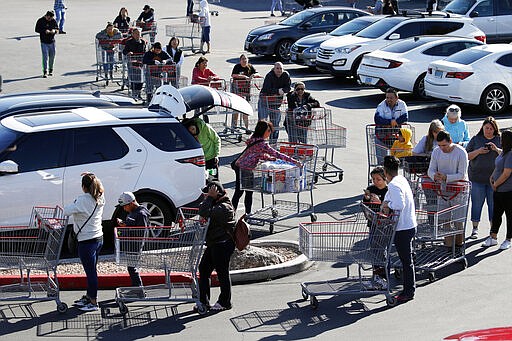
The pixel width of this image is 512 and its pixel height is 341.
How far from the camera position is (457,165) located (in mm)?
13523

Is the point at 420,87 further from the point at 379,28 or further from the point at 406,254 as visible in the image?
the point at 406,254

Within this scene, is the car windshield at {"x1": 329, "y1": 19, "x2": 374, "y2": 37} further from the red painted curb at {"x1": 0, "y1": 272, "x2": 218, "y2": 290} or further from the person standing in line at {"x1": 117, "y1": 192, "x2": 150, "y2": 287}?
the person standing in line at {"x1": 117, "y1": 192, "x2": 150, "y2": 287}

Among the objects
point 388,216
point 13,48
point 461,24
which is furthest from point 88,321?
point 13,48

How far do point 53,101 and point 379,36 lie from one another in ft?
44.1

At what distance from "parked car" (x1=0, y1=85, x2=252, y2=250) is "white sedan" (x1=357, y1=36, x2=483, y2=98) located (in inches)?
470

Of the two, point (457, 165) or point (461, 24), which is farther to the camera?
point (461, 24)

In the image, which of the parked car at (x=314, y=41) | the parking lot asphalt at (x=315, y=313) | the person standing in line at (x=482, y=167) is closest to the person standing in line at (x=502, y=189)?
the parking lot asphalt at (x=315, y=313)

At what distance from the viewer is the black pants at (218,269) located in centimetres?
1117

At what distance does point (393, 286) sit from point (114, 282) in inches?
133

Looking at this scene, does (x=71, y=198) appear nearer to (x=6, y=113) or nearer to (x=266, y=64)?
(x=6, y=113)

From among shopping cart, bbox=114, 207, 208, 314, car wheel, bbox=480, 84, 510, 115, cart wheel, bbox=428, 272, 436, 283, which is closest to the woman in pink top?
cart wheel, bbox=428, 272, 436, 283

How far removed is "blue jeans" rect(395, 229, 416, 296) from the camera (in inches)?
451

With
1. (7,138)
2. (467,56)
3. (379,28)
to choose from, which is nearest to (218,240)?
(7,138)

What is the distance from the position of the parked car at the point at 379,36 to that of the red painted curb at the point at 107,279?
1645 cm
